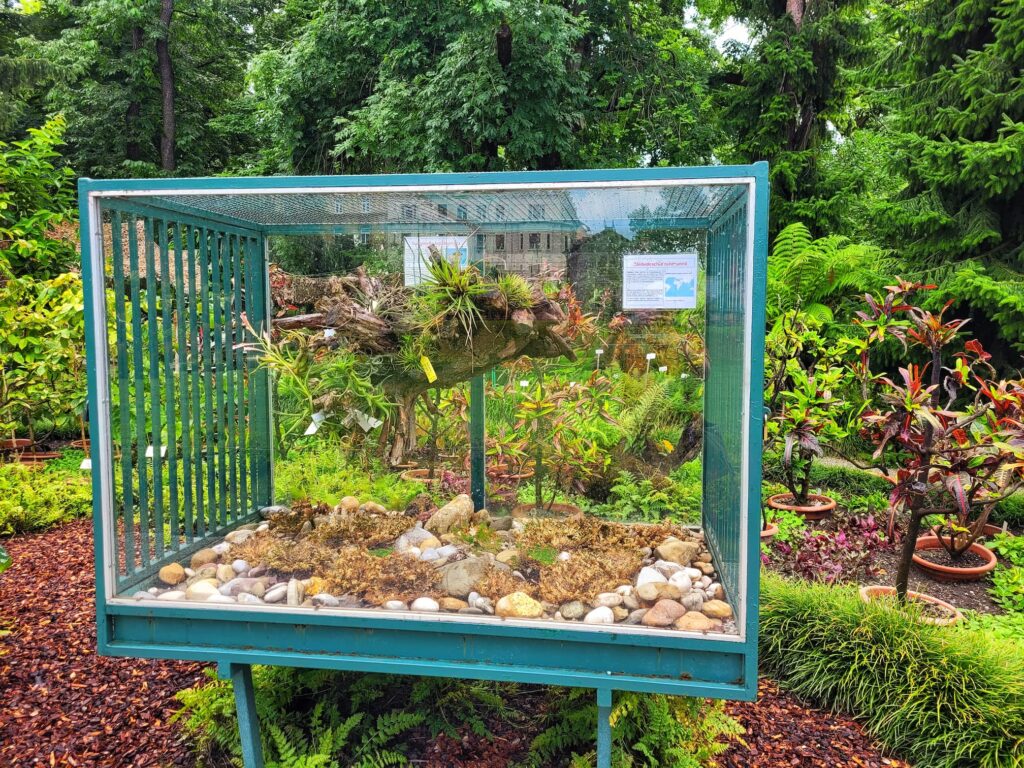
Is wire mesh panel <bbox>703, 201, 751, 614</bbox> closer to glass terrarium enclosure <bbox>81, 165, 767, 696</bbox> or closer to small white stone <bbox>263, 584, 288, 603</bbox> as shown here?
glass terrarium enclosure <bbox>81, 165, 767, 696</bbox>

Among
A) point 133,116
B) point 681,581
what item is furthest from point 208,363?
point 133,116

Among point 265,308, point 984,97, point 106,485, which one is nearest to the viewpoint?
point 106,485

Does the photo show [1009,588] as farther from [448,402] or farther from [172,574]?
[172,574]

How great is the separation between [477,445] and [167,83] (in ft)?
54.6

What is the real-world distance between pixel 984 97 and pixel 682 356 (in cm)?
556

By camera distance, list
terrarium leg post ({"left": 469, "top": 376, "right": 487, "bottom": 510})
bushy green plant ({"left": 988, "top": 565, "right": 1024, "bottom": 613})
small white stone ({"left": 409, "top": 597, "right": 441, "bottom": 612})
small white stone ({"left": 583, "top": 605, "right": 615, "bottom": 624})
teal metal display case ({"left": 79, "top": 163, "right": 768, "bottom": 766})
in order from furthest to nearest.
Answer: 1. bushy green plant ({"left": 988, "top": 565, "right": 1024, "bottom": 613})
2. terrarium leg post ({"left": 469, "top": 376, "right": 487, "bottom": 510})
3. small white stone ({"left": 409, "top": 597, "right": 441, "bottom": 612})
4. small white stone ({"left": 583, "top": 605, "right": 615, "bottom": 624})
5. teal metal display case ({"left": 79, "top": 163, "right": 768, "bottom": 766})

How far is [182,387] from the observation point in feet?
9.62

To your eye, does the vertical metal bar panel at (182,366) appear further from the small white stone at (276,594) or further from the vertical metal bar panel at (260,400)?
the small white stone at (276,594)

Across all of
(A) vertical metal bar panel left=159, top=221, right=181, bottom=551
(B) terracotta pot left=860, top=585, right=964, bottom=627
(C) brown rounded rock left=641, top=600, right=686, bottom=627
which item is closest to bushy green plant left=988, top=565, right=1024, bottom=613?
(B) terracotta pot left=860, top=585, right=964, bottom=627

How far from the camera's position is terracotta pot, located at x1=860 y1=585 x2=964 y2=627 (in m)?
3.62

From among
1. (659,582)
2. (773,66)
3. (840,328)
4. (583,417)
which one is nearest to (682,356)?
(583,417)

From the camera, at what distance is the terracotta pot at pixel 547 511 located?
3209 mm

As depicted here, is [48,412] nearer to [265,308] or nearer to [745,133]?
[265,308]

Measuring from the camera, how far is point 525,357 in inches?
124
